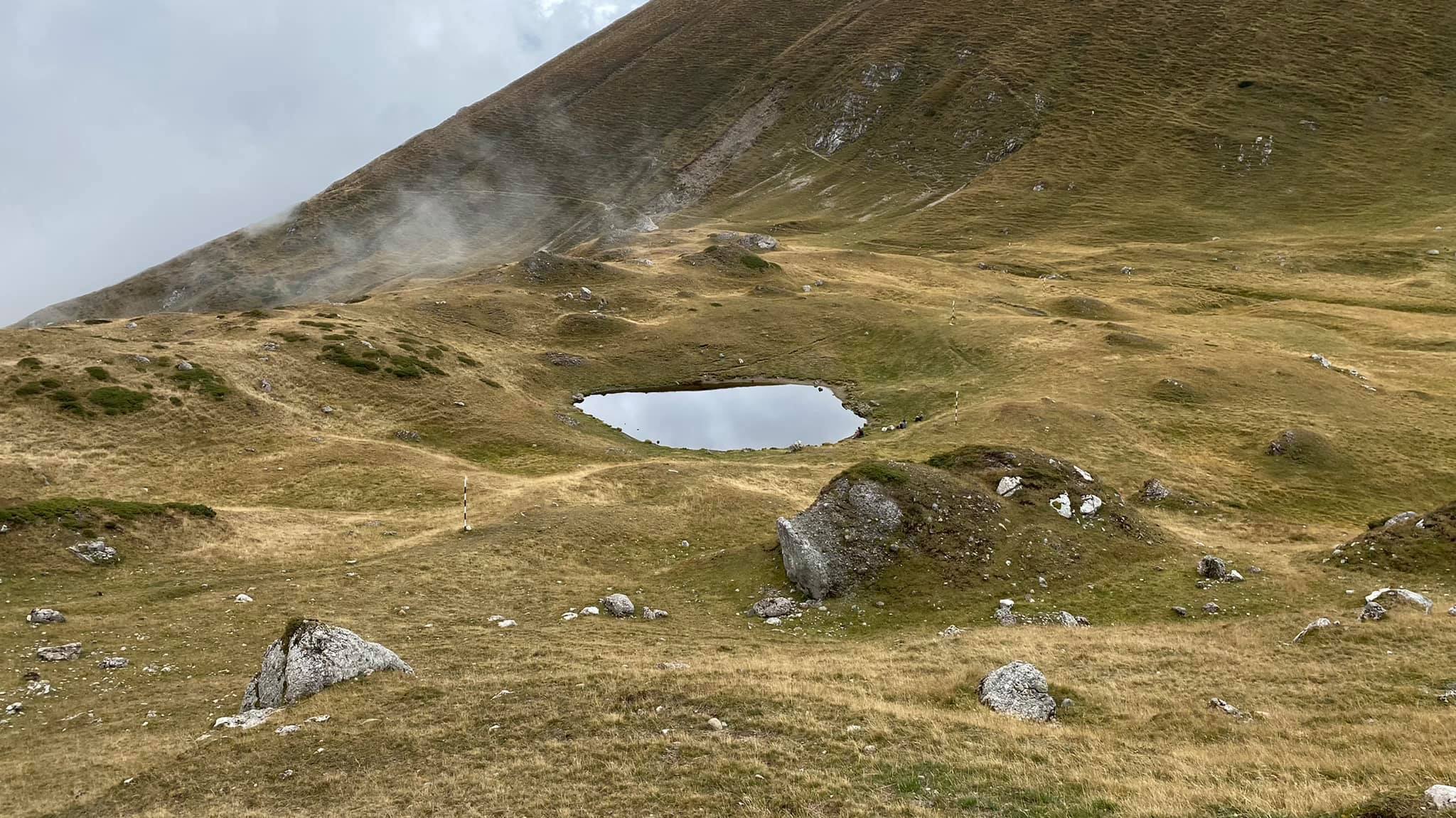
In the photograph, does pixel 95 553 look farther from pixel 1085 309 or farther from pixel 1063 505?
pixel 1085 309

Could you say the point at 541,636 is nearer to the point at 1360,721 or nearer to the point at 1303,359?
the point at 1360,721

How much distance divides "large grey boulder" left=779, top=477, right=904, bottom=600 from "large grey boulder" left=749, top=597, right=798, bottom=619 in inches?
44.6

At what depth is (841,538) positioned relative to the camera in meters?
A: 34.0

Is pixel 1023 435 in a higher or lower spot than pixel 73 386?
lower

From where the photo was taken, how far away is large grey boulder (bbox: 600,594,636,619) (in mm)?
31297

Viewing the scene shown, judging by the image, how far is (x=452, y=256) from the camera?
634 ft

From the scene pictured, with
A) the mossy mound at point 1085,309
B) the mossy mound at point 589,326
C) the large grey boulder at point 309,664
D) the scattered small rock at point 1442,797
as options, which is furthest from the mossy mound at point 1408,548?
the mossy mound at point 589,326

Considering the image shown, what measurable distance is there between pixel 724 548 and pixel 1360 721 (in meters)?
26.3

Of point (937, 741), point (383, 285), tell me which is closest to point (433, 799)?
point (937, 741)

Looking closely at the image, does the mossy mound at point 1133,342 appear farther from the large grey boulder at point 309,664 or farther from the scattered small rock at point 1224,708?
the large grey boulder at point 309,664

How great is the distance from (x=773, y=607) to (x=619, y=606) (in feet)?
20.7

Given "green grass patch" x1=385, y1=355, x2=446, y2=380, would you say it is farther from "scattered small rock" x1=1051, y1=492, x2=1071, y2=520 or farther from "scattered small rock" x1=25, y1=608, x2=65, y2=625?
"scattered small rock" x1=1051, y1=492, x2=1071, y2=520

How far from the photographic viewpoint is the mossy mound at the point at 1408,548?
103 ft

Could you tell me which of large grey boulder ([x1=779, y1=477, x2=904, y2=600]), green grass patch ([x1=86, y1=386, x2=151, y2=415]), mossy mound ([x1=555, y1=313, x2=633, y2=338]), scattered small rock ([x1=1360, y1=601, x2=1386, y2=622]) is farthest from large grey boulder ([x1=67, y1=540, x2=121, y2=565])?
mossy mound ([x1=555, y1=313, x2=633, y2=338])
